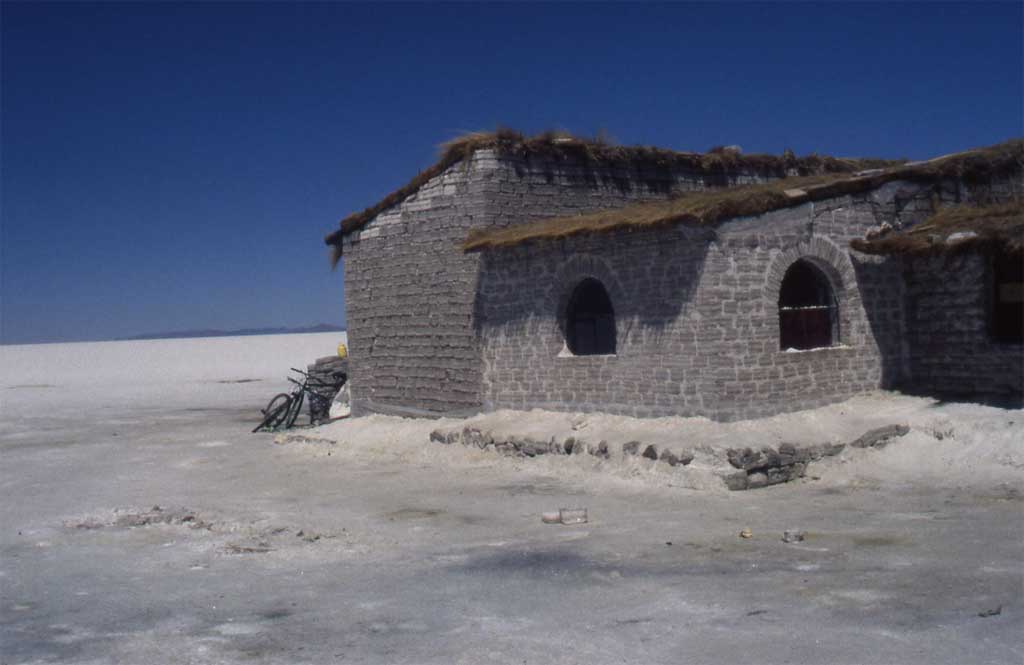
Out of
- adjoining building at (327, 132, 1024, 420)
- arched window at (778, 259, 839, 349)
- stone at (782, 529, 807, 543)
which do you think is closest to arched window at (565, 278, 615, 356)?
adjoining building at (327, 132, 1024, 420)

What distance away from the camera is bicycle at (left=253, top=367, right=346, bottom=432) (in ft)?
64.2

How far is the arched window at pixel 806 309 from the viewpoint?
12.6m

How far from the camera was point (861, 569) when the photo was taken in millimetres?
6945

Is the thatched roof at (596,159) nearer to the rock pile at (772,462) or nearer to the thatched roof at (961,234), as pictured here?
the thatched roof at (961,234)

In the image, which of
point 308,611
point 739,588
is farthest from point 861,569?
point 308,611

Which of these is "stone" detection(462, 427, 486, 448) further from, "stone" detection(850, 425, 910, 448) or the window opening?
the window opening

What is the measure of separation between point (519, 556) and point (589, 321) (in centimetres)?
787

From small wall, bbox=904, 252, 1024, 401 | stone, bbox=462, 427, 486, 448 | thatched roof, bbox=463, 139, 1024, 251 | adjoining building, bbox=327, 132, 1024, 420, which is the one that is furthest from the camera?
stone, bbox=462, 427, 486, 448

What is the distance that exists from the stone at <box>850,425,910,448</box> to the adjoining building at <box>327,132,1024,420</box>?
1034 mm

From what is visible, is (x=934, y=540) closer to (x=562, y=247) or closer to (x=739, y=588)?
(x=739, y=588)

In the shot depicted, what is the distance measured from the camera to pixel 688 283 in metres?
11.9

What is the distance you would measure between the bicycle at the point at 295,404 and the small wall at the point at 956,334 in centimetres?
1172

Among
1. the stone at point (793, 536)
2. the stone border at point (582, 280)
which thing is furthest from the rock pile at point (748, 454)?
the stone at point (793, 536)

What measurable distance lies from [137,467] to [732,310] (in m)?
9.75
